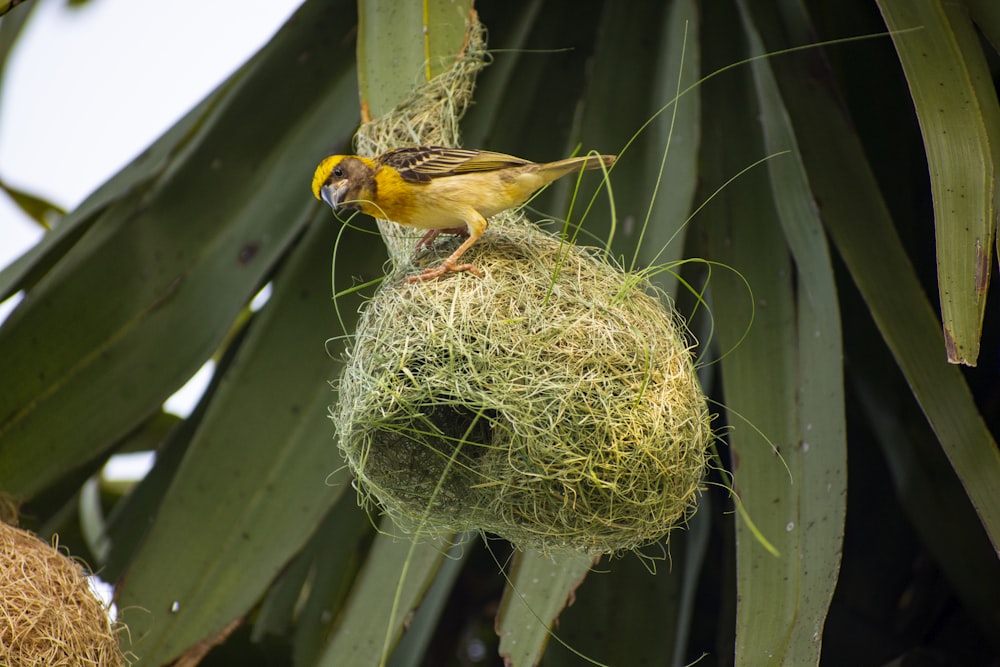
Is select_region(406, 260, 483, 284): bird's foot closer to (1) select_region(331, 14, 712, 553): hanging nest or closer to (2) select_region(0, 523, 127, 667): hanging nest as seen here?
(1) select_region(331, 14, 712, 553): hanging nest

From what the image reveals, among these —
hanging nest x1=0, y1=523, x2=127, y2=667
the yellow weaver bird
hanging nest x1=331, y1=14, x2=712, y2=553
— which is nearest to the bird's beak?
the yellow weaver bird

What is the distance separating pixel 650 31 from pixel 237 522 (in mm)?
1475

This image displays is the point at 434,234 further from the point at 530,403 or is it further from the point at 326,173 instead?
the point at 530,403

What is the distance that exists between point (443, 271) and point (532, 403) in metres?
0.31

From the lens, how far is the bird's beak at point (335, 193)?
6.75 ft

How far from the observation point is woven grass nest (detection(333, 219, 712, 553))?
1.77m

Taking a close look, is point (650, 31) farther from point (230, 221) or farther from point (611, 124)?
point (230, 221)

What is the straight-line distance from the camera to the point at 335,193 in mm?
2062

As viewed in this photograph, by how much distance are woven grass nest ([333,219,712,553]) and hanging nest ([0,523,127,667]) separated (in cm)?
71

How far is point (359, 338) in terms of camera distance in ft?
6.40

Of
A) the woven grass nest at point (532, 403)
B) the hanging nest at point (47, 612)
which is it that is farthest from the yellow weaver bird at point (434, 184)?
the hanging nest at point (47, 612)

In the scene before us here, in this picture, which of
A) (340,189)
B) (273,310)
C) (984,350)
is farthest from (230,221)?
(984,350)

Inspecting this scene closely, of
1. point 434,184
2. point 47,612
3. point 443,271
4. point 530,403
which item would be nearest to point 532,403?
point 530,403

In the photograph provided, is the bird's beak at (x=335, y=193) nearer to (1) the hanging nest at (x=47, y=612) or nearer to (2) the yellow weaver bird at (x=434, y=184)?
(2) the yellow weaver bird at (x=434, y=184)
